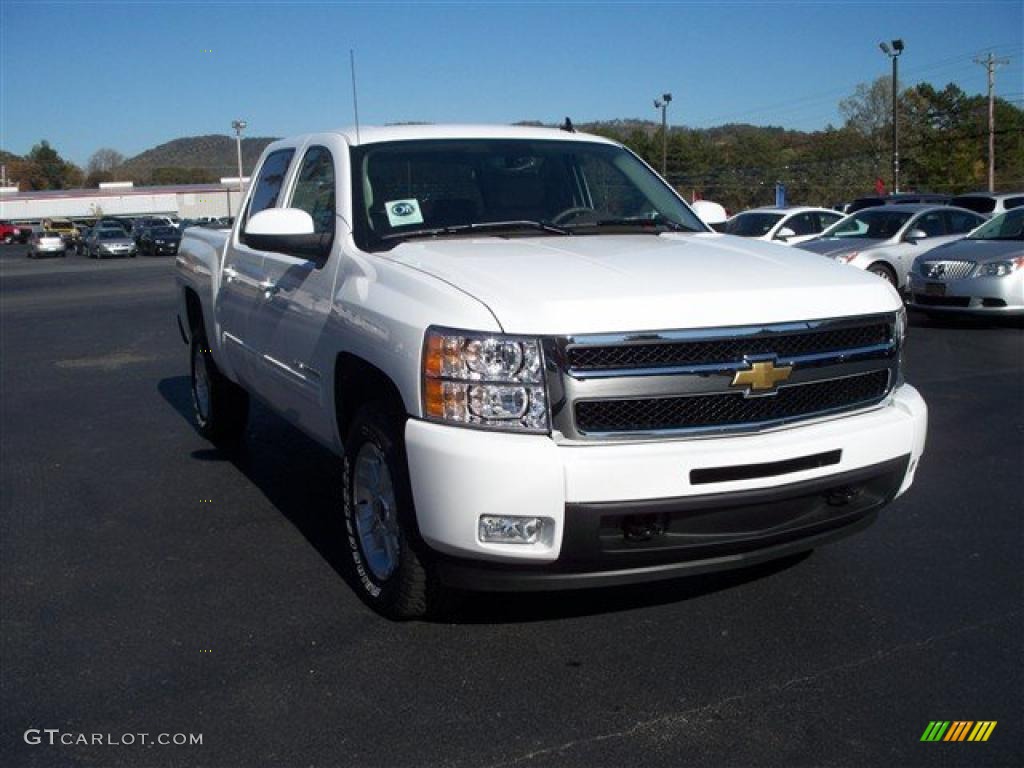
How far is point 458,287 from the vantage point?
385 centimetres

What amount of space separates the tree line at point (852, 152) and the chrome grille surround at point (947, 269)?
36333 millimetres

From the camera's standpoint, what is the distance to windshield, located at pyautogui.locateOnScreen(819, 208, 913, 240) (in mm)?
16203

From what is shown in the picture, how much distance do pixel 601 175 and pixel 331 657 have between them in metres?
2.87

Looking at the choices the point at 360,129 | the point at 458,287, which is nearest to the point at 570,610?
the point at 458,287

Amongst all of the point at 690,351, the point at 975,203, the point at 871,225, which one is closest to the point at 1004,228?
the point at 871,225

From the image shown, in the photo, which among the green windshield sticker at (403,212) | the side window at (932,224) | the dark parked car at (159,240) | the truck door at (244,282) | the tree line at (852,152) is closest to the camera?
the green windshield sticker at (403,212)

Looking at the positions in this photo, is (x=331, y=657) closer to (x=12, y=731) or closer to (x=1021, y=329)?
(x=12, y=731)

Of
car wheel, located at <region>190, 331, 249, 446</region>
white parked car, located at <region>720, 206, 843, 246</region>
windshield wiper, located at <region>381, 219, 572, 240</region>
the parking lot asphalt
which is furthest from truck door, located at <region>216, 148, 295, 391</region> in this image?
white parked car, located at <region>720, 206, 843, 246</region>

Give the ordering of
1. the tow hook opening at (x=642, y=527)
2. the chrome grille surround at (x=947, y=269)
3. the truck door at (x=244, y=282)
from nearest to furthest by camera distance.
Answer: the tow hook opening at (x=642, y=527) → the truck door at (x=244, y=282) → the chrome grille surround at (x=947, y=269)

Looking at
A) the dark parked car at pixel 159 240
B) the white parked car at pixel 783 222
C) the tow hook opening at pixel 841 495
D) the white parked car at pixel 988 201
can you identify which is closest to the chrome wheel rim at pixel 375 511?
the tow hook opening at pixel 841 495

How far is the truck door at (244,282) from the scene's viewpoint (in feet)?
19.4

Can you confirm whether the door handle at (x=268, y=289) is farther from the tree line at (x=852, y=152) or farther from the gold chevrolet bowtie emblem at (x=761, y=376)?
the tree line at (x=852, y=152)

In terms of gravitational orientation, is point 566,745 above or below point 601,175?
below

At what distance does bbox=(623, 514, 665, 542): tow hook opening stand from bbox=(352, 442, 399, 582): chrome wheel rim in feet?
3.07
